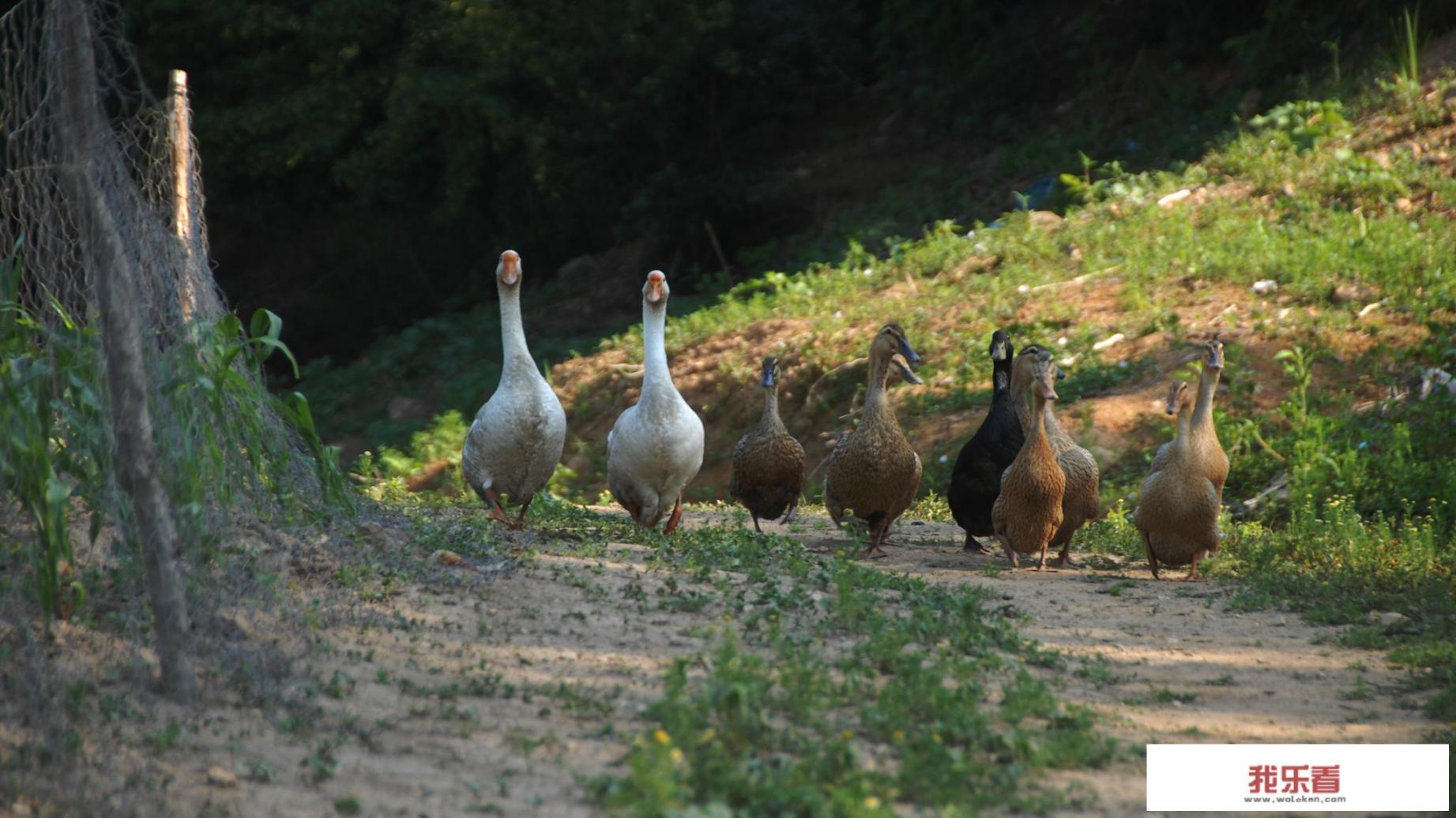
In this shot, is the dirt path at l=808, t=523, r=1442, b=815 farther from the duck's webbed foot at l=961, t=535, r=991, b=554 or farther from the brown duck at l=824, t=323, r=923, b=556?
the duck's webbed foot at l=961, t=535, r=991, b=554

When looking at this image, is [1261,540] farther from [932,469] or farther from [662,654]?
[662,654]

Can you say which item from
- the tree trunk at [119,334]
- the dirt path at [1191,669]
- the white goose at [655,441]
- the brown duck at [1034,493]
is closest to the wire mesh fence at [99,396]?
the tree trunk at [119,334]

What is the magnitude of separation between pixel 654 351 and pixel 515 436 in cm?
89

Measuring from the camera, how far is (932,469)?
1100 centimetres

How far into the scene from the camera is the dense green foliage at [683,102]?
18.0 metres

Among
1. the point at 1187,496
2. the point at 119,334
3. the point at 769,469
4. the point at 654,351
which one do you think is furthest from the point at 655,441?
the point at 119,334

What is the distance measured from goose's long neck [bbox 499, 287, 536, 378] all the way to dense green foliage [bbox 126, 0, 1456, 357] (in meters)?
9.05

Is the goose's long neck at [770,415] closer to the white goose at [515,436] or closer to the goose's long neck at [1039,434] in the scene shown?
the white goose at [515,436]

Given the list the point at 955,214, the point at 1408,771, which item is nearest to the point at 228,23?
the point at 955,214

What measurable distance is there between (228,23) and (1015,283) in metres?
12.5

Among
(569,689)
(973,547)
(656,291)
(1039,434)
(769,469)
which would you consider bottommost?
(569,689)

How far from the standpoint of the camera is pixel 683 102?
20.0 metres

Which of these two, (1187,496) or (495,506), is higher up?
(1187,496)

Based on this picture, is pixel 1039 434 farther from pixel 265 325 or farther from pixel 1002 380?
pixel 265 325
